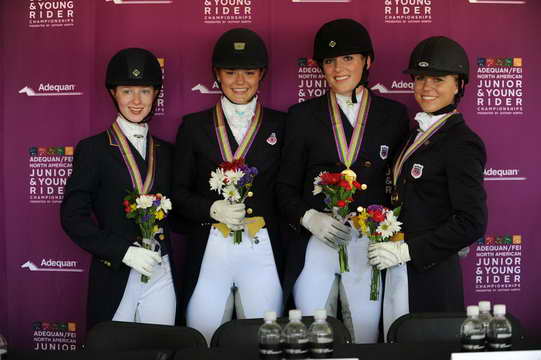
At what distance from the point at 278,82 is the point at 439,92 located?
4.15ft

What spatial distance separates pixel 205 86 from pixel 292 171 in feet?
3.66

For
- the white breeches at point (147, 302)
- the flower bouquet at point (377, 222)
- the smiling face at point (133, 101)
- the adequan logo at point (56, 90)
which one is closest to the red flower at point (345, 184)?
the flower bouquet at point (377, 222)

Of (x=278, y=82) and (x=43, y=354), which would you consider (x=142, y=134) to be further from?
(x=43, y=354)

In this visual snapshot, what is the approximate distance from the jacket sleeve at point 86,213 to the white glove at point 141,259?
40 millimetres

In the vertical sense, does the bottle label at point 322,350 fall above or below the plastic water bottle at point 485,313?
below

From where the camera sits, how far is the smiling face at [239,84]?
413 centimetres

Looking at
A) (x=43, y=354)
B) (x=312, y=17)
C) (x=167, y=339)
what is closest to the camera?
(x=43, y=354)

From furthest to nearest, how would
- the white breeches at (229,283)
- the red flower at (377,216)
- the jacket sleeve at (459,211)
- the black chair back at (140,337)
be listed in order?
the white breeches at (229,283)
the jacket sleeve at (459,211)
the red flower at (377,216)
the black chair back at (140,337)

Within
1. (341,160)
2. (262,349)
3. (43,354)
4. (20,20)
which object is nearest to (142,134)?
(341,160)

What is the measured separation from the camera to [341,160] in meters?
3.96

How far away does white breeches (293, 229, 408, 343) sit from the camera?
3.87 meters

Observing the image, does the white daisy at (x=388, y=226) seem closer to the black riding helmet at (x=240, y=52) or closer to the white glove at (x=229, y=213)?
the white glove at (x=229, y=213)

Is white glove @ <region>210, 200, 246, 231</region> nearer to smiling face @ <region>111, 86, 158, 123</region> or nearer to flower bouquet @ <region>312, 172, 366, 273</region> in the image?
flower bouquet @ <region>312, 172, 366, 273</region>

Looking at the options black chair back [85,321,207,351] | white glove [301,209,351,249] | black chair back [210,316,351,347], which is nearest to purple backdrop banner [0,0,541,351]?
white glove [301,209,351,249]
